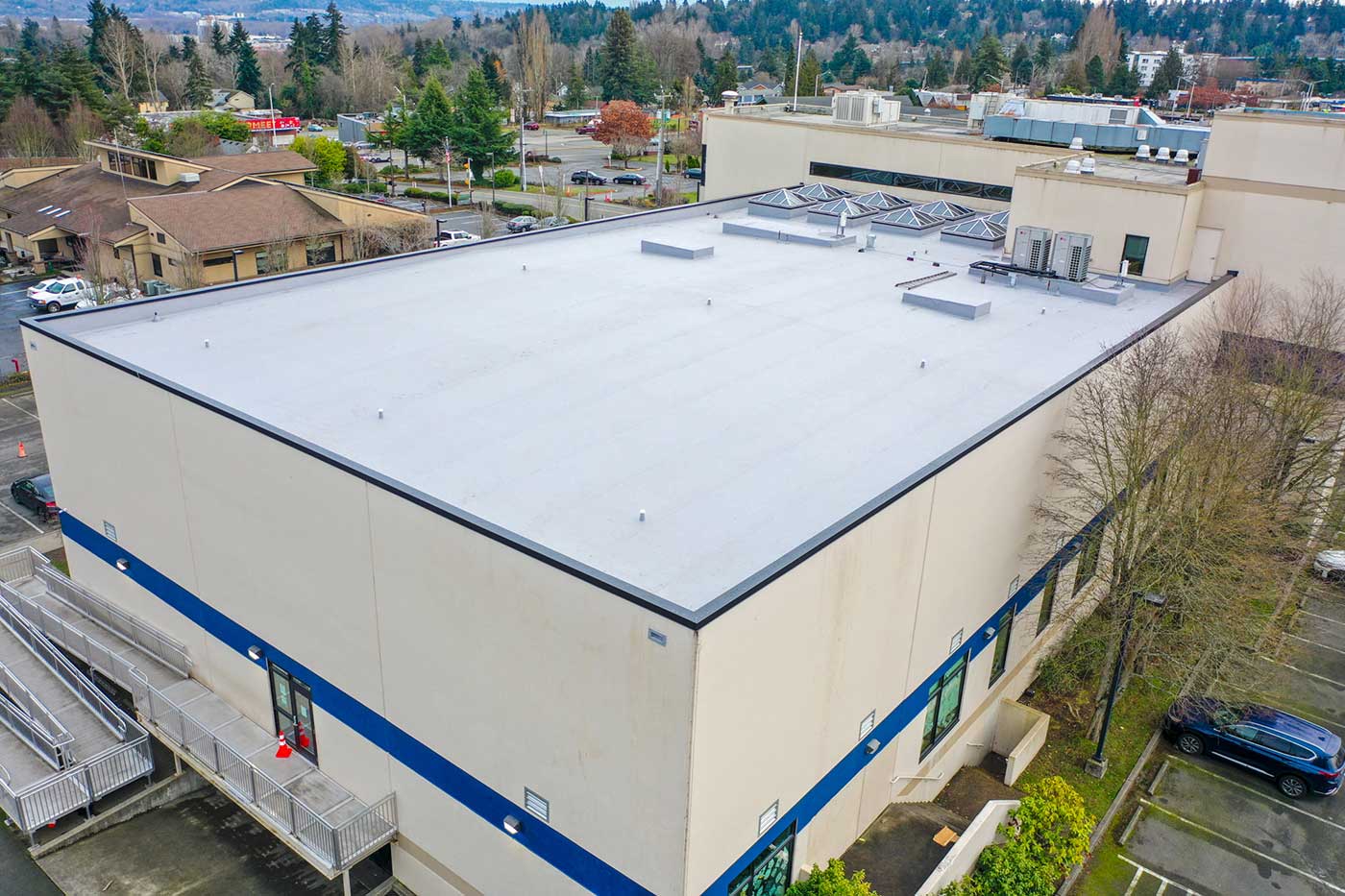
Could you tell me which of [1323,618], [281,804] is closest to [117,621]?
[281,804]

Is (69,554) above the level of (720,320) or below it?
below

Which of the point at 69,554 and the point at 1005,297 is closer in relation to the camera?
the point at 69,554

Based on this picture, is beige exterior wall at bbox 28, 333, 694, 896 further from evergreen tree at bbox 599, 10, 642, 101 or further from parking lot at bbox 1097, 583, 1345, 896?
evergreen tree at bbox 599, 10, 642, 101

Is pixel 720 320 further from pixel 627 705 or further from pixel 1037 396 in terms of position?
pixel 627 705

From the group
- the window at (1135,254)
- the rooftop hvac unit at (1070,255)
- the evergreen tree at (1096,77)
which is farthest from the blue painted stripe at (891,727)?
the evergreen tree at (1096,77)

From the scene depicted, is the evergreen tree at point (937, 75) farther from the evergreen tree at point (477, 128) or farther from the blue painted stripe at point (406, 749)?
the blue painted stripe at point (406, 749)

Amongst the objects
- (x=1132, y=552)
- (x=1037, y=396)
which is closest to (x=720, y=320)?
(x=1037, y=396)

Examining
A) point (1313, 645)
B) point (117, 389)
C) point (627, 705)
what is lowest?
point (1313, 645)
